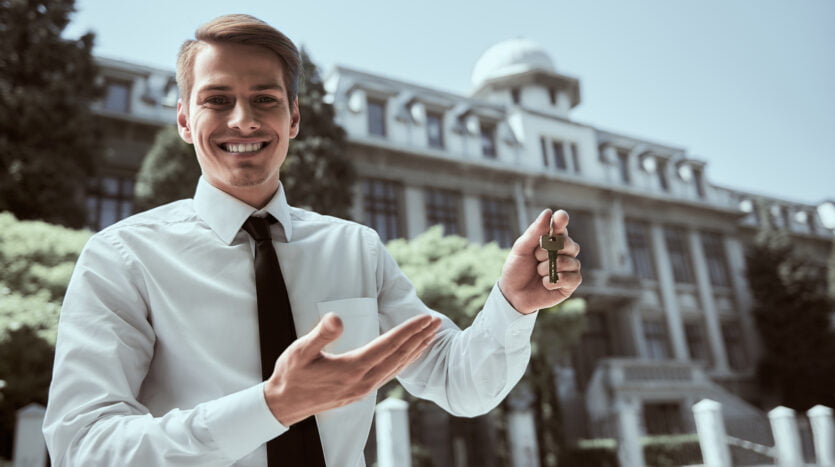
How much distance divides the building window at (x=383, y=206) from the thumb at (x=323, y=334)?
61.1 feet

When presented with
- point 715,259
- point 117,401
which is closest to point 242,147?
point 117,401

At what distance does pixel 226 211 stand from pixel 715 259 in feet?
96.1

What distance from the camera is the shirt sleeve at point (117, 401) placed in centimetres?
118

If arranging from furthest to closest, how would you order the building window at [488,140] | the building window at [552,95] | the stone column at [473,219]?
the building window at [552,95], the building window at [488,140], the stone column at [473,219]

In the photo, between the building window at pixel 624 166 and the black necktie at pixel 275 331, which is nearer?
the black necktie at pixel 275 331

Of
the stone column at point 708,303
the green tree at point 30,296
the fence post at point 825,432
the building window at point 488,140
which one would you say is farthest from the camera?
the stone column at point 708,303

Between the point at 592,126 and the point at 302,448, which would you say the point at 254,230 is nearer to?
the point at 302,448

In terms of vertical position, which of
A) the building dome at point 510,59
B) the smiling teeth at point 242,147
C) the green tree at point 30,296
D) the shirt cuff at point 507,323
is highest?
the building dome at point 510,59

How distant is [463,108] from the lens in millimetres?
23641

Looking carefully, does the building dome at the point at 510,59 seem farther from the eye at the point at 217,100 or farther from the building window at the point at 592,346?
the eye at the point at 217,100

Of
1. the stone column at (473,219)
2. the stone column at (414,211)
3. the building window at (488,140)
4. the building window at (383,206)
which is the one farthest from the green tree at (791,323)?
the building window at (383,206)

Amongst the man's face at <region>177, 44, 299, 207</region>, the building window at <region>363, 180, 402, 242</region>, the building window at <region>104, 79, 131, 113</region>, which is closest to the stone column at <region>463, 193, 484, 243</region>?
the building window at <region>363, 180, 402, 242</region>

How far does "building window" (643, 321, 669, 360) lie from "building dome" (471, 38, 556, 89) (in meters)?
11.1

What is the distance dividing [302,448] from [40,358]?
952cm
